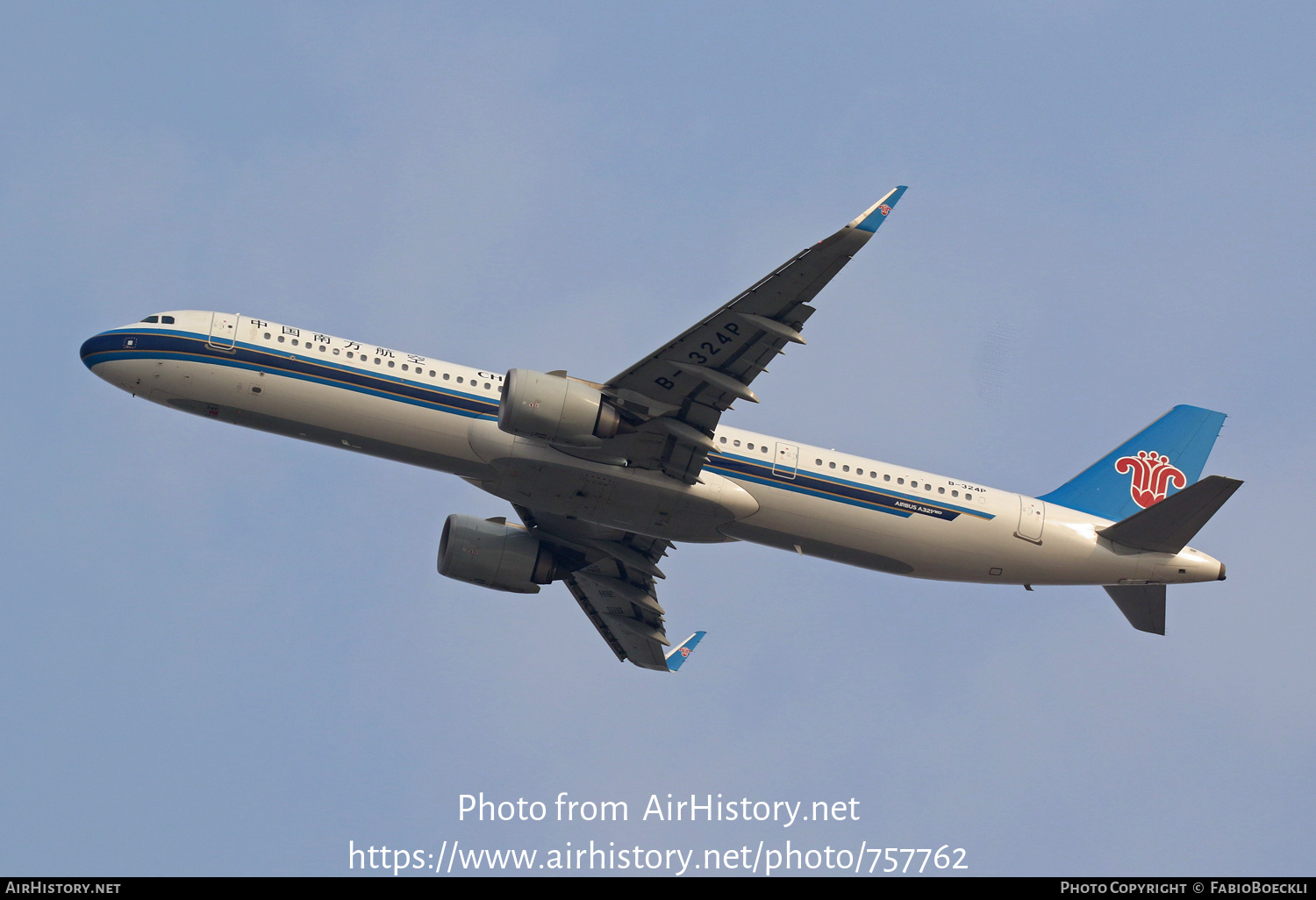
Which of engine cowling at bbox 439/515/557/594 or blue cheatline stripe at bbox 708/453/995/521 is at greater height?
blue cheatline stripe at bbox 708/453/995/521

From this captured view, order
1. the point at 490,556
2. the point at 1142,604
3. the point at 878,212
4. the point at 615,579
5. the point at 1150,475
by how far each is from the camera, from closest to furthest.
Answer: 1. the point at 878,212
2. the point at 1142,604
3. the point at 490,556
4. the point at 1150,475
5. the point at 615,579

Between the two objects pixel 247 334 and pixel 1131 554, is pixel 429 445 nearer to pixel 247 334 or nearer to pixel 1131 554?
pixel 247 334

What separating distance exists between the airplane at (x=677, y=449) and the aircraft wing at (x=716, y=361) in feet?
0.20

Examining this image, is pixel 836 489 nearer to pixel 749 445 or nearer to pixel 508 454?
pixel 749 445

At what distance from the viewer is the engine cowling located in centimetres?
4794

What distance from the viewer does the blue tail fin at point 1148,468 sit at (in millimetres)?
47875

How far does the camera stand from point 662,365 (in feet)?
127

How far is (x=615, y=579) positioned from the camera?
50375mm

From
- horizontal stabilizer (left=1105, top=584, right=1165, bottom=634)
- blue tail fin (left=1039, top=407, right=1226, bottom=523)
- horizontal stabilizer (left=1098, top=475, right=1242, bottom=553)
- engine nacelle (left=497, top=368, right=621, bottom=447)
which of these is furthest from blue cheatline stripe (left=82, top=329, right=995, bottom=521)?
horizontal stabilizer (left=1105, top=584, right=1165, bottom=634)

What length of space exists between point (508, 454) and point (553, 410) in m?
2.90

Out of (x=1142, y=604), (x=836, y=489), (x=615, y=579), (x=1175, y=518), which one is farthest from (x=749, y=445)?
(x=1142, y=604)

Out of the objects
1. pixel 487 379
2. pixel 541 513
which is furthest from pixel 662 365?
pixel 541 513

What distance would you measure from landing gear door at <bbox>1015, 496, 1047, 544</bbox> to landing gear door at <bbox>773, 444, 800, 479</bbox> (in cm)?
845

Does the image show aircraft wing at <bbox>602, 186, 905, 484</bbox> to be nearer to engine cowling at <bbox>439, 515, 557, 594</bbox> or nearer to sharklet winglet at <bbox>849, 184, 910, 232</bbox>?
Result: sharklet winglet at <bbox>849, 184, 910, 232</bbox>
